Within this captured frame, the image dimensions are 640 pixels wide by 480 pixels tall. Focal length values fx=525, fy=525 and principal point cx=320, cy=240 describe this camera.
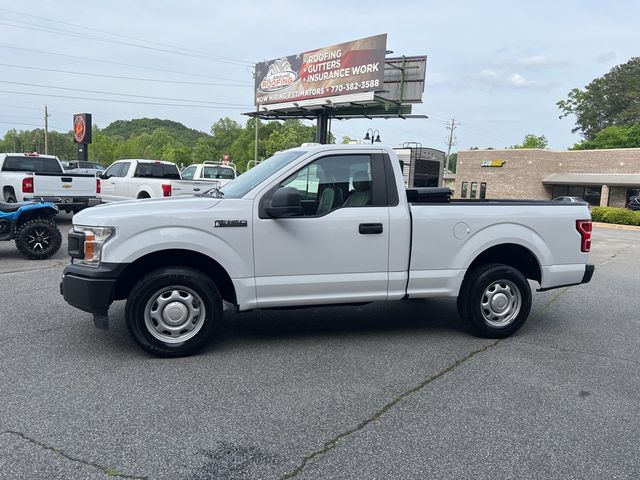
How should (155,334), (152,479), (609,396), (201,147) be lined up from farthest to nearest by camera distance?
(201,147), (155,334), (609,396), (152,479)

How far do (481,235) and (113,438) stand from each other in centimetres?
387

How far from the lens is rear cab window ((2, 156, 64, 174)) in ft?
46.9

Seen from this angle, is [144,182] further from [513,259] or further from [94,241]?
[513,259]

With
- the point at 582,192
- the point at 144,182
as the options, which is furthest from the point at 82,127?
the point at 582,192

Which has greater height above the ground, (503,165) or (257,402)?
(503,165)

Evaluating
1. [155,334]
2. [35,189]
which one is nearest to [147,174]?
[35,189]

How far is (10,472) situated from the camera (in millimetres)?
2924

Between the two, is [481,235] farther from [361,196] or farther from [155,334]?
[155,334]

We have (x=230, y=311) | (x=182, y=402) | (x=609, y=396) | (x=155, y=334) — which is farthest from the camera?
(x=230, y=311)

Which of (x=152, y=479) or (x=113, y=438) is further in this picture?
(x=113, y=438)

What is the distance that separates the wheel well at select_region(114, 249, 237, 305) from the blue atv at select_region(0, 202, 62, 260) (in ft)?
18.3

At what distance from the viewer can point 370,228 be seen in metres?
5.02

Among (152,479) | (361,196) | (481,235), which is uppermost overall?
(361,196)

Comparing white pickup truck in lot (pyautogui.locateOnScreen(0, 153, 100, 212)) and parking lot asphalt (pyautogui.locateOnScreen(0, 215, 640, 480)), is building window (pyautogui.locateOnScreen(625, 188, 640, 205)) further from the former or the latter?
white pickup truck in lot (pyautogui.locateOnScreen(0, 153, 100, 212))
